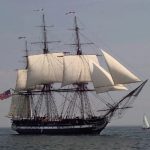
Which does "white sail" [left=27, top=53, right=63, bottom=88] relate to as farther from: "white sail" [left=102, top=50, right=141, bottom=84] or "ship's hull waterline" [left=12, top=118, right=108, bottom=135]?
"white sail" [left=102, top=50, right=141, bottom=84]

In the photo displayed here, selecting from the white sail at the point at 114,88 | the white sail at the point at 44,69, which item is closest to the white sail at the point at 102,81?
the white sail at the point at 114,88

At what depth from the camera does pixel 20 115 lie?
128m

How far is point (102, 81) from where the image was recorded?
106 m

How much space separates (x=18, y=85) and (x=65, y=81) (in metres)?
17.1

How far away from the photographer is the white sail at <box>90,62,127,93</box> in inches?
4114

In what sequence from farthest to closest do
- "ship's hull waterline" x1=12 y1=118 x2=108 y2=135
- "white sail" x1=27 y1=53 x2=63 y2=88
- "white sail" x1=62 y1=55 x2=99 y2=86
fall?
"white sail" x1=27 y1=53 x2=63 y2=88
"white sail" x1=62 y1=55 x2=99 y2=86
"ship's hull waterline" x1=12 y1=118 x2=108 y2=135

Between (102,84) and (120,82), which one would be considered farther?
(102,84)

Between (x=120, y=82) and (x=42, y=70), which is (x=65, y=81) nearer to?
(x=42, y=70)

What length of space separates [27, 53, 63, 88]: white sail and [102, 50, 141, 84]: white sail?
974 inches

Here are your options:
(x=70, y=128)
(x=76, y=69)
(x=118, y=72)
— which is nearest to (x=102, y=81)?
(x=118, y=72)

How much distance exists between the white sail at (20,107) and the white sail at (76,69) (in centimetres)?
1501

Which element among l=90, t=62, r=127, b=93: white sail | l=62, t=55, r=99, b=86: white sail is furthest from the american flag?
l=90, t=62, r=127, b=93: white sail

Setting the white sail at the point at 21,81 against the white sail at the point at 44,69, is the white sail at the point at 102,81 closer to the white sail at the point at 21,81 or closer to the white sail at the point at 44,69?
the white sail at the point at 44,69

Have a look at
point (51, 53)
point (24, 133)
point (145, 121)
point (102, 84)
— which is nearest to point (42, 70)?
point (51, 53)
